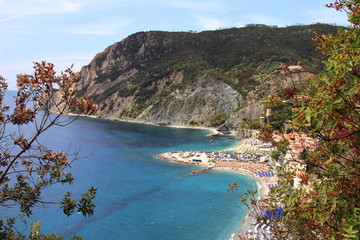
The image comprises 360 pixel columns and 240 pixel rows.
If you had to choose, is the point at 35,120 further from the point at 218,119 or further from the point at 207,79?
the point at 207,79

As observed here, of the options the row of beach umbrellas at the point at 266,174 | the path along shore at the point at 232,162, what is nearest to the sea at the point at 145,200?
the path along shore at the point at 232,162

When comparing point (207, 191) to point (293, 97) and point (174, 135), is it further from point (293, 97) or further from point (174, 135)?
point (174, 135)

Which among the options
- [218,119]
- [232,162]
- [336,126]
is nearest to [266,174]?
[232,162]

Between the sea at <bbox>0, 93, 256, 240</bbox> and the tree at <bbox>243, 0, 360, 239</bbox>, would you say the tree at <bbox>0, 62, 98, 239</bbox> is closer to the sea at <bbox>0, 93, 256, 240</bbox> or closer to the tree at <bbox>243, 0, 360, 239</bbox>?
the tree at <bbox>243, 0, 360, 239</bbox>

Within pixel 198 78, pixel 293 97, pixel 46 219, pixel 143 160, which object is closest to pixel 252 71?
pixel 198 78

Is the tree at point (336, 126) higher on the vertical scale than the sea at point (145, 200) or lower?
higher

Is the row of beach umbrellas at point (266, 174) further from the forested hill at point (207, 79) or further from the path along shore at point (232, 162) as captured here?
the forested hill at point (207, 79)

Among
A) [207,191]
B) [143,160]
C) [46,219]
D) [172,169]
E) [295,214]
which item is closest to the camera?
[295,214]
